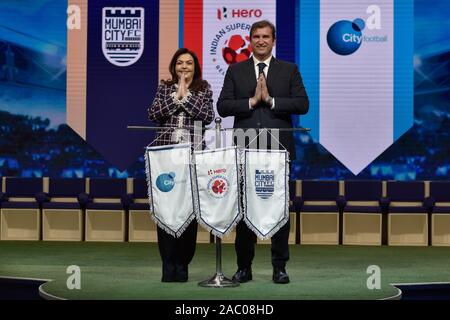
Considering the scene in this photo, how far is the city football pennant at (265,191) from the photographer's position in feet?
17.5

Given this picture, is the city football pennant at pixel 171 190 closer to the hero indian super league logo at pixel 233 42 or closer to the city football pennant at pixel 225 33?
the city football pennant at pixel 225 33

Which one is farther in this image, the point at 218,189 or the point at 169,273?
the point at 169,273

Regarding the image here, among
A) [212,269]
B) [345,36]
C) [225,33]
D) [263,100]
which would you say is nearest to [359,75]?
[345,36]

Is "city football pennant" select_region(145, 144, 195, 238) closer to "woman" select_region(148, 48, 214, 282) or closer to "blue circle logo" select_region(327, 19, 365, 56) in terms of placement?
"woman" select_region(148, 48, 214, 282)

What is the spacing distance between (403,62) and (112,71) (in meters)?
Answer: 3.37

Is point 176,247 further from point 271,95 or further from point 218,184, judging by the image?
point 271,95

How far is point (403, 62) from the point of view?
9.80 metres

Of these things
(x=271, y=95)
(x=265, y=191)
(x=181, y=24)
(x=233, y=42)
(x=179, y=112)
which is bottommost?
(x=265, y=191)

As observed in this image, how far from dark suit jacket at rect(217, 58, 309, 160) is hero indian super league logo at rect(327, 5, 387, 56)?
442 centimetres

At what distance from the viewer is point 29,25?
33.5 ft

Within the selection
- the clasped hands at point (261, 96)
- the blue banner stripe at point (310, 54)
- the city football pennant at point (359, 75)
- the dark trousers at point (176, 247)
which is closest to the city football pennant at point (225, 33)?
the blue banner stripe at point (310, 54)

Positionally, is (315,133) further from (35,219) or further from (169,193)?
(169,193)

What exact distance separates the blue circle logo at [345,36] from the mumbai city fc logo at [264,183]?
15.8ft
